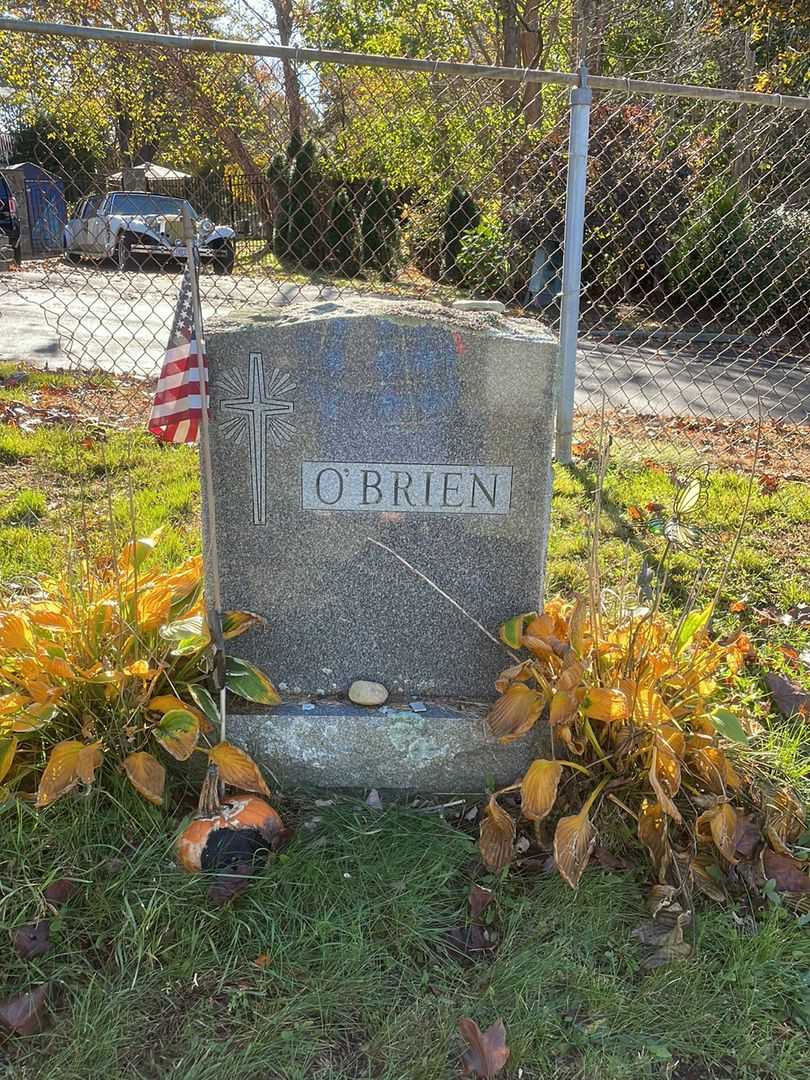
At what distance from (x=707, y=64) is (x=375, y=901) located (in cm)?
1620

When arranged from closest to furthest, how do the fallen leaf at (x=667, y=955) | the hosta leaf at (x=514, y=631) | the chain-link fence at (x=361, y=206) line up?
the fallen leaf at (x=667, y=955), the hosta leaf at (x=514, y=631), the chain-link fence at (x=361, y=206)

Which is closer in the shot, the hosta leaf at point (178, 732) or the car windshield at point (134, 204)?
the hosta leaf at point (178, 732)

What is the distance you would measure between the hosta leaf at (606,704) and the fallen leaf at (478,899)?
528mm

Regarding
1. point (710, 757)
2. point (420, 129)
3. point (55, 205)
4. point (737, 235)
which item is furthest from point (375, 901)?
point (737, 235)

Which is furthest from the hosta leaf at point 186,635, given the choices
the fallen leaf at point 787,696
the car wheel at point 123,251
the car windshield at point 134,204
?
the car windshield at point 134,204

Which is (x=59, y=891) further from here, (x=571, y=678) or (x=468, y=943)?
(x=571, y=678)

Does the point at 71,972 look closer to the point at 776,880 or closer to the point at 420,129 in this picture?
the point at 776,880

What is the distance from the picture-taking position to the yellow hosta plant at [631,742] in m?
2.21

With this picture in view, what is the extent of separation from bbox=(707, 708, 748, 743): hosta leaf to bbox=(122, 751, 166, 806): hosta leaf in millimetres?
1423

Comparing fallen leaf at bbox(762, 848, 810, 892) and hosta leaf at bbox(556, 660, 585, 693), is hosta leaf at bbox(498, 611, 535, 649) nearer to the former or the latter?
hosta leaf at bbox(556, 660, 585, 693)

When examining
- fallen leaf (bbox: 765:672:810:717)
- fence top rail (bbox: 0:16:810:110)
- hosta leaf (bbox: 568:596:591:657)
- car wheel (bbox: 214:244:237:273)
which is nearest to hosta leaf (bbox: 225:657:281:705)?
hosta leaf (bbox: 568:596:591:657)

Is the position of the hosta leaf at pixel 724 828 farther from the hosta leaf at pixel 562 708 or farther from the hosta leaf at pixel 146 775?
the hosta leaf at pixel 146 775

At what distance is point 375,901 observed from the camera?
213 cm

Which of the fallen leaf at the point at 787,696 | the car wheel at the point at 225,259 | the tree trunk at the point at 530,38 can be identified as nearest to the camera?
the fallen leaf at the point at 787,696
